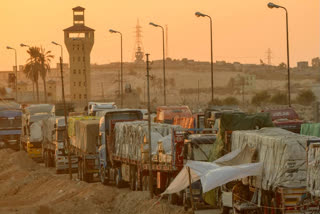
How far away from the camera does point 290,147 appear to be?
1964cm

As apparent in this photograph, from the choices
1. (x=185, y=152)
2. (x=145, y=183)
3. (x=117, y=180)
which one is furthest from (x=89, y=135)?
(x=185, y=152)

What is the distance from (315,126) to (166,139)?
518 centimetres

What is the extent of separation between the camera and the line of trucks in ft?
64.3

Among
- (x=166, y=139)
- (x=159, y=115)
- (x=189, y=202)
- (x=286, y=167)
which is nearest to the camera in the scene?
(x=286, y=167)

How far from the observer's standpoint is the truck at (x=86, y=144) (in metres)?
37.5

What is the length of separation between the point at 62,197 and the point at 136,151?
5.03 metres

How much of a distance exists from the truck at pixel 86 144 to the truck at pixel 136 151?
45.4 inches

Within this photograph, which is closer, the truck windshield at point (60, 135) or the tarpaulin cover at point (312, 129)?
the tarpaulin cover at point (312, 129)

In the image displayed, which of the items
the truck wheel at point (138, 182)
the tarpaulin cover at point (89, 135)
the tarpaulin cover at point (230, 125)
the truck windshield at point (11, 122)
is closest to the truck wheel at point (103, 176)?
the tarpaulin cover at point (89, 135)

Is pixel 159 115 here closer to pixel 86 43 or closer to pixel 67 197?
A: pixel 67 197

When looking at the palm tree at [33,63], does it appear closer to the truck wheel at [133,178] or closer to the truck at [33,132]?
the truck at [33,132]

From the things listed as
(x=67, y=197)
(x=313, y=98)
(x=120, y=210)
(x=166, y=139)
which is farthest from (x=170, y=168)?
(x=313, y=98)

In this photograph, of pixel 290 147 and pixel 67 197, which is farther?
pixel 67 197

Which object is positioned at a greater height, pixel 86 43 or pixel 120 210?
pixel 86 43
